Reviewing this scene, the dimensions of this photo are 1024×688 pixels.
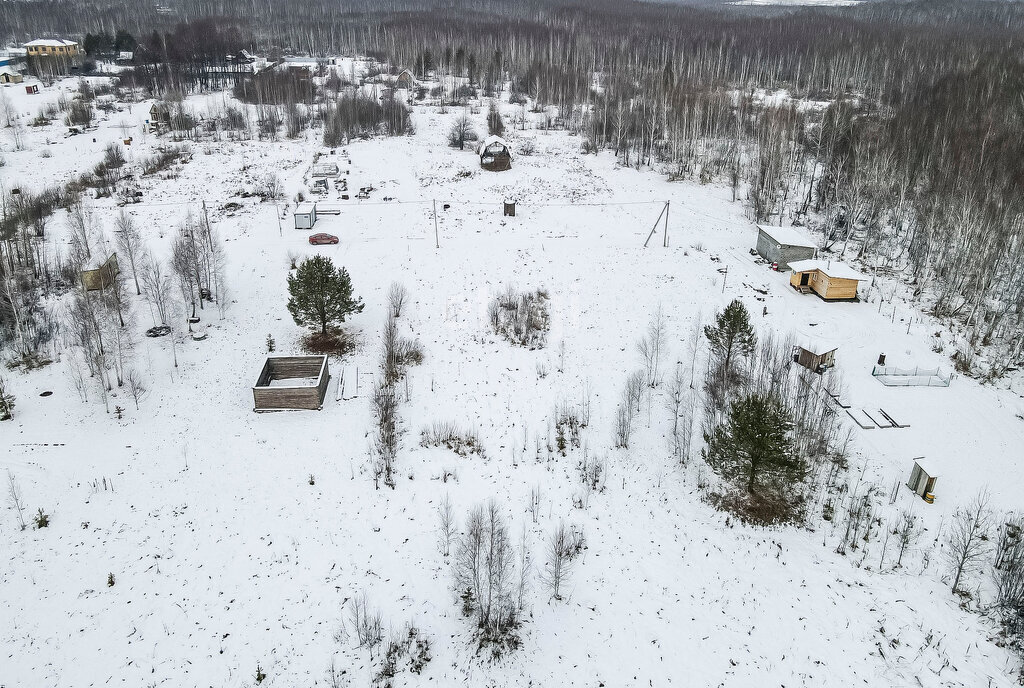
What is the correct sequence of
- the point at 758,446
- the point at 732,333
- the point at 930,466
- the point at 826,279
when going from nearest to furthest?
the point at 758,446, the point at 930,466, the point at 732,333, the point at 826,279

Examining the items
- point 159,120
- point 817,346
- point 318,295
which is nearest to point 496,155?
point 318,295

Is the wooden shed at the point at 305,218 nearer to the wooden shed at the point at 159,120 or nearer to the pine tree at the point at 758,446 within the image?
the pine tree at the point at 758,446

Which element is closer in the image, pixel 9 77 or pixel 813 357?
pixel 813 357

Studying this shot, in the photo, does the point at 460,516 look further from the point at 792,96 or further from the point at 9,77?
the point at 9,77

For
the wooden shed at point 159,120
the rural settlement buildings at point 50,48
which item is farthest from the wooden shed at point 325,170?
the rural settlement buildings at point 50,48

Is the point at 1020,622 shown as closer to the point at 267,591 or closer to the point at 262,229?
the point at 267,591
